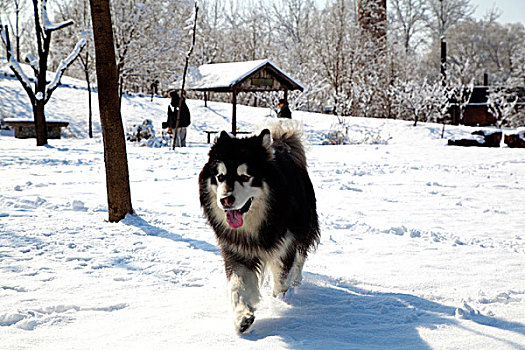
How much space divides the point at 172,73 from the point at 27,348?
27665mm

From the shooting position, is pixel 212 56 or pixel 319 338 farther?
pixel 212 56

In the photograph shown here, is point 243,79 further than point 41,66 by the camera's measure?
Yes

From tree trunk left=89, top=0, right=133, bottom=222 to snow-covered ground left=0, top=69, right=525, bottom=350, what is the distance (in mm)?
354

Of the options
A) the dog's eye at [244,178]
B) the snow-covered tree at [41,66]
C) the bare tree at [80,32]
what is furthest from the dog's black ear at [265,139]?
the bare tree at [80,32]

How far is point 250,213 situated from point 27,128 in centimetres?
2279

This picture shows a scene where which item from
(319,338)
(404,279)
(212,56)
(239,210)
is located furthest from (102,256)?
(212,56)

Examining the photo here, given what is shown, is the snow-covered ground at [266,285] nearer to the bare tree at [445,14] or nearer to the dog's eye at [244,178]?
the dog's eye at [244,178]

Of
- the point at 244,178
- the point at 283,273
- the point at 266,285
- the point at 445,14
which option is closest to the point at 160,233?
the point at 266,285

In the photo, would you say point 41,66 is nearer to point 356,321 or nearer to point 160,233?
point 160,233

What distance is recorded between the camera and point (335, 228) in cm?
563

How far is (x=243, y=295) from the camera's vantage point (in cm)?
285

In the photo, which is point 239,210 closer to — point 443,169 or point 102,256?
point 102,256

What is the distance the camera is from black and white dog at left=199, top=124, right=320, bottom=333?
2.80m

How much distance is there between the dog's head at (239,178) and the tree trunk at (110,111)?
2.84 metres
